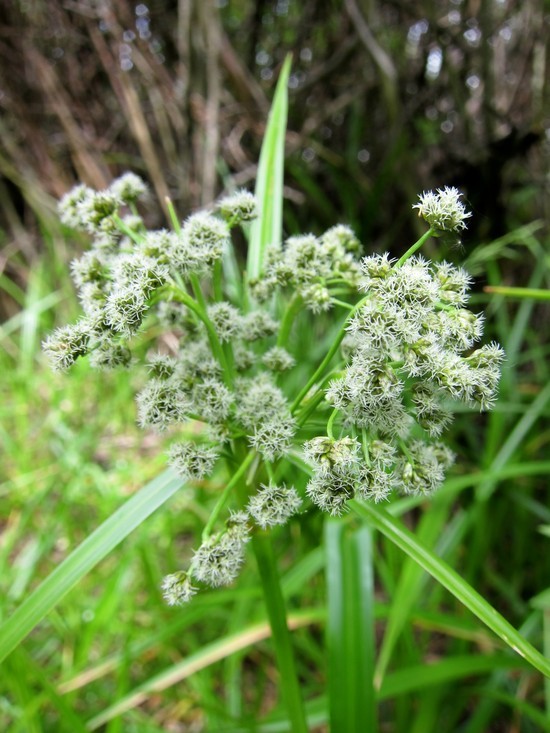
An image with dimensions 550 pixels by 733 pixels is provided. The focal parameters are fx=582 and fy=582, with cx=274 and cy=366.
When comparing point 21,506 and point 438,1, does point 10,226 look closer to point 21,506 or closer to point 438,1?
point 21,506

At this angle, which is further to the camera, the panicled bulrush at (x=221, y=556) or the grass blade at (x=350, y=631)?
the grass blade at (x=350, y=631)

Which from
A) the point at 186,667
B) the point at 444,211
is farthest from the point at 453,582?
the point at 186,667

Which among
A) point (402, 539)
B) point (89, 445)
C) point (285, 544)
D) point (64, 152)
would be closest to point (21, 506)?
point (89, 445)

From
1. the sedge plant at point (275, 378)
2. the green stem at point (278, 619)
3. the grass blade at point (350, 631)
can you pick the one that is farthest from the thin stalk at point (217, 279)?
the grass blade at point (350, 631)

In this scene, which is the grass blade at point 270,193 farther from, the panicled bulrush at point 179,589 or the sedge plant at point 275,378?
the panicled bulrush at point 179,589

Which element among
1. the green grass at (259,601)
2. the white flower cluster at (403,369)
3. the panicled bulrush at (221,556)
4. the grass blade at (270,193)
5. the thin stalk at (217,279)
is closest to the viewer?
the white flower cluster at (403,369)

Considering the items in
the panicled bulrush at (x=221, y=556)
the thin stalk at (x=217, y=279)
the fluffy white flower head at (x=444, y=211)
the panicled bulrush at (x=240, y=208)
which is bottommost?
the panicled bulrush at (x=221, y=556)
